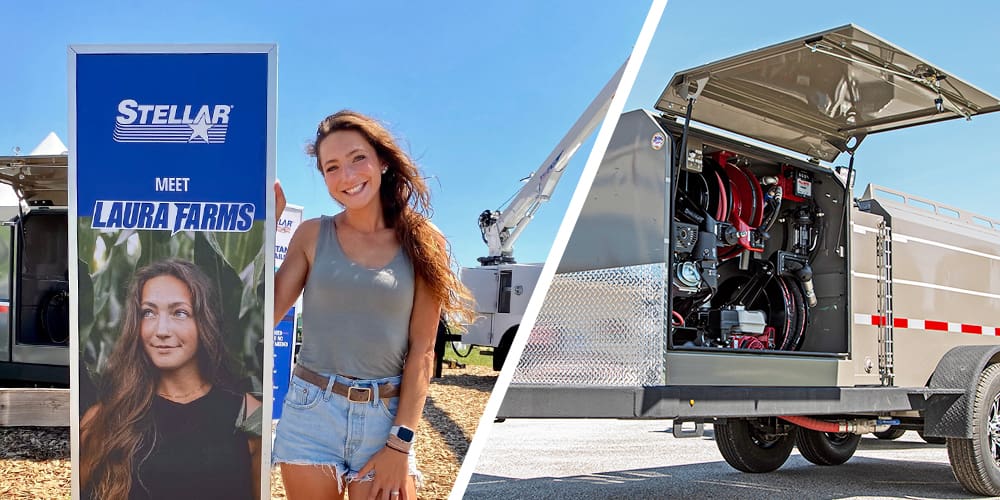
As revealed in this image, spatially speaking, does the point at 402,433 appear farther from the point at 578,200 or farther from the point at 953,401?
the point at 953,401

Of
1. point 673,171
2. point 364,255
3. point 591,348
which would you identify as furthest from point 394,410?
point 673,171

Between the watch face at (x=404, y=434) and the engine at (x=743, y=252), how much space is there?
2555mm

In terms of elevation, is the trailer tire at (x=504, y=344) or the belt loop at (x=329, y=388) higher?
the belt loop at (x=329, y=388)

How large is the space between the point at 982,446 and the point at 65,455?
276 inches

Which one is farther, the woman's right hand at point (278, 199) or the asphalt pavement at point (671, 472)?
the asphalt pavement at point (671, 472)

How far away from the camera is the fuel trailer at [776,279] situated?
423 centimetres

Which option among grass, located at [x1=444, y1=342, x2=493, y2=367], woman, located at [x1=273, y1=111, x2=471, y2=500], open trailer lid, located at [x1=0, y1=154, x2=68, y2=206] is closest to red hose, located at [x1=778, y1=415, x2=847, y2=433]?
woman, located at [x1=273, y1=111, x2=471, y2=500]

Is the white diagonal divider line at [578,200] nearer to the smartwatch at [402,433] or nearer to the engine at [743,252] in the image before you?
the engine at [743,252]

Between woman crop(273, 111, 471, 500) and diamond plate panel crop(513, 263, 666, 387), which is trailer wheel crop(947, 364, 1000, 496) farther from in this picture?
woman crop(273, 111, 471, 500)

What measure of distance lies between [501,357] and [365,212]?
1115 centimetres

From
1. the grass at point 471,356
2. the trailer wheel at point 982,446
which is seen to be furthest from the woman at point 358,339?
the grass at point 471,356

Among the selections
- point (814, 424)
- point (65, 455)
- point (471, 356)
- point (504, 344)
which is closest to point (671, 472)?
point (814, 424)

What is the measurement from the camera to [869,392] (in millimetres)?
5359

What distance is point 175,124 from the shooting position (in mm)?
3094
